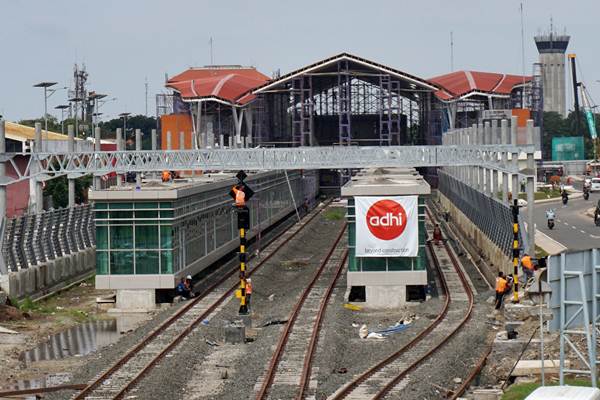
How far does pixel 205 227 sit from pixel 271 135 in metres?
71.1

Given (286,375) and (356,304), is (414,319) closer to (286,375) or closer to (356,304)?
(356,304)

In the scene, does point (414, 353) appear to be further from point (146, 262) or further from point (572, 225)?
point (572, 225)

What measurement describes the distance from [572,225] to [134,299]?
38.0 meters

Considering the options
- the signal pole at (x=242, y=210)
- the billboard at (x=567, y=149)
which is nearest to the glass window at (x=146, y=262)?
the signal pole at (x=242, y=210)

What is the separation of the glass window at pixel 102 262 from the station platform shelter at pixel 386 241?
27.6 ft

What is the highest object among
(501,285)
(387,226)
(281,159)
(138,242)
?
(281,159)

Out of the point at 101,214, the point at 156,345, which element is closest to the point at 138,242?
the point at 101,214

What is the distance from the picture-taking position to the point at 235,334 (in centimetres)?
3097

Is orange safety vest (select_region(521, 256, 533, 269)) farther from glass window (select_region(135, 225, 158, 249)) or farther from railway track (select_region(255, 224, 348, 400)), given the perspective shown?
glass window (select_region(135, 225, 158, 249))

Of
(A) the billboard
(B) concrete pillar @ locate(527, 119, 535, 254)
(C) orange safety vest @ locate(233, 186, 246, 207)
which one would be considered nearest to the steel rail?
(C) orange safety vest @ locate(233, 186, 246, 207)

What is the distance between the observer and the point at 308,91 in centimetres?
10375

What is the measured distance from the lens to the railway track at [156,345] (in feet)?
81.0

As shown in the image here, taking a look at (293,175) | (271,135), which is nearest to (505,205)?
(293,175)

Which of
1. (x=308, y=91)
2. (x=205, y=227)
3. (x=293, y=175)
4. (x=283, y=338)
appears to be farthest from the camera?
(x=308, y=91)
